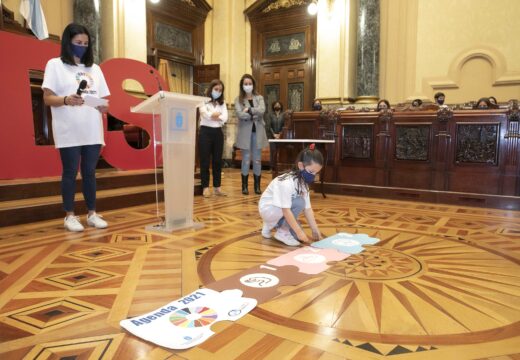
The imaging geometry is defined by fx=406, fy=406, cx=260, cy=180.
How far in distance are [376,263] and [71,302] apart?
1.57m

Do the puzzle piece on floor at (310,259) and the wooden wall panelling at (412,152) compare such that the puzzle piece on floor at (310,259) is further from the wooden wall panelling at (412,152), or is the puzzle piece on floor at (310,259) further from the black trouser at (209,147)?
the wooden wall panelling at (412,152)

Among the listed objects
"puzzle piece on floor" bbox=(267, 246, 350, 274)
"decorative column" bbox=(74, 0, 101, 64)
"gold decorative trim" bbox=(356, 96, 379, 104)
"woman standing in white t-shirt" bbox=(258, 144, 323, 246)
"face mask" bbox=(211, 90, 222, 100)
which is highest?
"decorative column" bbox=(74, 0, 101, 64)

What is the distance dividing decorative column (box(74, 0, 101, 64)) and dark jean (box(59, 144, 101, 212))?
3876 mm

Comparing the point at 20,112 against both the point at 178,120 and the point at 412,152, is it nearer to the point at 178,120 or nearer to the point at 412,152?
the point at 178,120

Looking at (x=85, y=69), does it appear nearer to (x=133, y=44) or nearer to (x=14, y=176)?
(x=14, y=176)

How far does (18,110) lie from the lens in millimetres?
3732

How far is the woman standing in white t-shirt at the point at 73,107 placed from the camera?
9.10 feet

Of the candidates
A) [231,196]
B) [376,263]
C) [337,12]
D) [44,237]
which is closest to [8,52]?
[44,237]

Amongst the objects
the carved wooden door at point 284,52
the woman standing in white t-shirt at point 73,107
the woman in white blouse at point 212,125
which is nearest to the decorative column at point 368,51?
the carved wooden door at point 284,52

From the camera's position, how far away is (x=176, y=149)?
302 cm

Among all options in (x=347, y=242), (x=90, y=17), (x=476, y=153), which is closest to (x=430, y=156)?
(x=476, y=153)

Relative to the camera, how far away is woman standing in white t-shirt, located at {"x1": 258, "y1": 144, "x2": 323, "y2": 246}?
2.54 metres

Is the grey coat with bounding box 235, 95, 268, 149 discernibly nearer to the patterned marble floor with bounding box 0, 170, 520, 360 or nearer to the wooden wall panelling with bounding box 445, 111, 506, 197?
the patterned marble floor with bounding box 0, 170, 520, 360

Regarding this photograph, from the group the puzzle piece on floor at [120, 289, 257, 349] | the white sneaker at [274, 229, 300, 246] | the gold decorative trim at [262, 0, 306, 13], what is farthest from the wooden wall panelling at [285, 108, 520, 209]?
the gold decorative trim at [262, 0, 306, 13]
